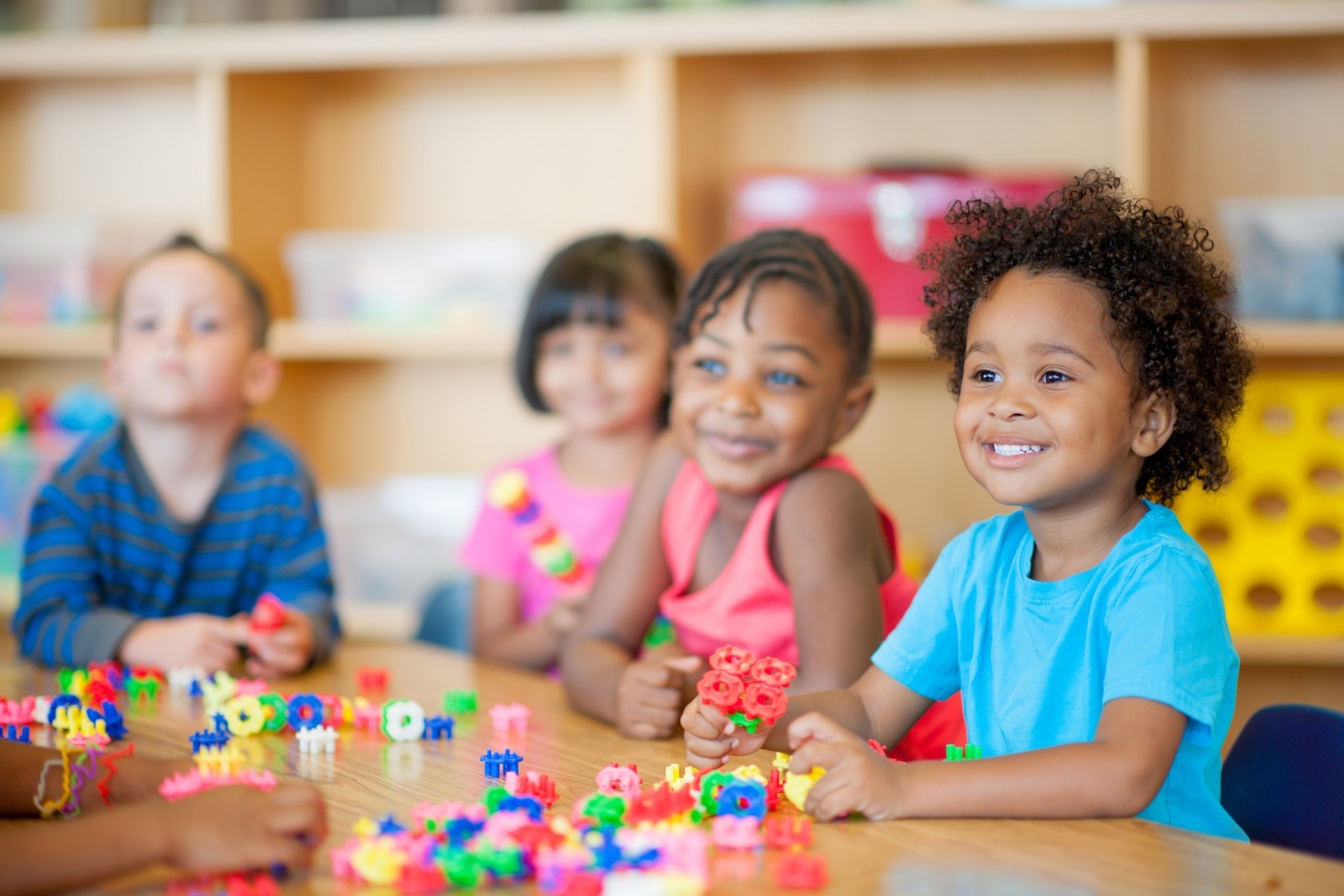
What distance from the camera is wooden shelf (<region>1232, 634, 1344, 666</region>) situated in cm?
218

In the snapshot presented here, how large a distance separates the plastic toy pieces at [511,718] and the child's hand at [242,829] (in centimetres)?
46

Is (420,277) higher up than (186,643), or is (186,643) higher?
(420,277)

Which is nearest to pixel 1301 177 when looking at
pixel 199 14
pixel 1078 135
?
pixel 1078 135

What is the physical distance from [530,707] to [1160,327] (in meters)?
0.72

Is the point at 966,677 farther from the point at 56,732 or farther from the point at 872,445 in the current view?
the point at 872,445

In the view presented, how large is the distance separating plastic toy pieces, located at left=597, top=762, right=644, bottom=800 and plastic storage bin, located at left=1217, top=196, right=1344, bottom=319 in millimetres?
1589

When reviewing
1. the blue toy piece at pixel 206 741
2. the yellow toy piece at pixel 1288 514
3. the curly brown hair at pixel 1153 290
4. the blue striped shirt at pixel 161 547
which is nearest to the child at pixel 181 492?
the blue striped shirt at pixel 161 547

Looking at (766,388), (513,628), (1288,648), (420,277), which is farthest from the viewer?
(420,277)

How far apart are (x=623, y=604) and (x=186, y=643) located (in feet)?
1.70

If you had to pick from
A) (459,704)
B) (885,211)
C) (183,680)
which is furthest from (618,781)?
(885,211)

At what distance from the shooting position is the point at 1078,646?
3.43ft

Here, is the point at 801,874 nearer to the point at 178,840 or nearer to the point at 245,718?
the point at 178,840

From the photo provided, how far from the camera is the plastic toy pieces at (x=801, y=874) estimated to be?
0.76m

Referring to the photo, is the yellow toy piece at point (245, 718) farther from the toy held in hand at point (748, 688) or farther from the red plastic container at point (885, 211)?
the red plastic container at point (885, 211)
